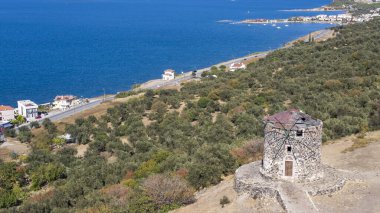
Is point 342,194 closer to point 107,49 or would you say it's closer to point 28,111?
point 28,111

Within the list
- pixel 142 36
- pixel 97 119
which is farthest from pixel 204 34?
pixel 97 119

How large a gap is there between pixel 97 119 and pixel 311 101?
20.3m

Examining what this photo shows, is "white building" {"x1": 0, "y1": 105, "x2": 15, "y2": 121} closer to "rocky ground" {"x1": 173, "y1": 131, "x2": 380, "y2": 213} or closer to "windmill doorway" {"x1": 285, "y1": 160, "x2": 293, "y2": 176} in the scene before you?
"rocky ground" {"x1": 173, "y1": 131, "x2": 380, "y2": 213}

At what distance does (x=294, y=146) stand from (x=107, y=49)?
101 meters

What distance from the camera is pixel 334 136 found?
2756cm

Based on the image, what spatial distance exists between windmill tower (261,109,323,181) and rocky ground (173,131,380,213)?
1409mm

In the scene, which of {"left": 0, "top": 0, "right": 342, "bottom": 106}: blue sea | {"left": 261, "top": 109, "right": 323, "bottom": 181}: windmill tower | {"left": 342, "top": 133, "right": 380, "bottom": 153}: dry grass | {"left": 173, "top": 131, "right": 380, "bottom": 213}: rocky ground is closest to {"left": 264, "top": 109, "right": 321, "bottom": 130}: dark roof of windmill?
{"left": 261, "top": 109, "right": 323, "bottom": 181}: windmill tower

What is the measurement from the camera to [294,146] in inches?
748

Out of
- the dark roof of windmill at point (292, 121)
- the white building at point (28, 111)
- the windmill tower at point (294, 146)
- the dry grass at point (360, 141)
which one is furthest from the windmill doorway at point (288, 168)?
the white building at point (28, 111)

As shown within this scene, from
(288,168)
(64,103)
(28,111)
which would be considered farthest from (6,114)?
(288,168)

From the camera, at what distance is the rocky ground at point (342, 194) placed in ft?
57.9

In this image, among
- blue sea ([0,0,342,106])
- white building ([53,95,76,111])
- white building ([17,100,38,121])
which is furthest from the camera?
blue sea ([0,0,342,106])

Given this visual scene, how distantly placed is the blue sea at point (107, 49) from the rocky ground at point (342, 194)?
54.4 m

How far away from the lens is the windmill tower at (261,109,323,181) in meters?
18.8
